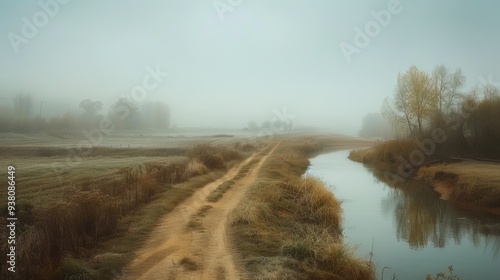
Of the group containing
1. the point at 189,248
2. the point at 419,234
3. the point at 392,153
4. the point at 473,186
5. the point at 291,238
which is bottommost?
the point at 419,234

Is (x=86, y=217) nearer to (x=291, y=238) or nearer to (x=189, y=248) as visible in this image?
(x=189, y=248)

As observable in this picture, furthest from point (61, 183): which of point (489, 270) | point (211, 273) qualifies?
point (489, 270)

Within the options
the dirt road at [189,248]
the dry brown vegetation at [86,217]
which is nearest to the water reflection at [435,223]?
the dirt road at [189,248]

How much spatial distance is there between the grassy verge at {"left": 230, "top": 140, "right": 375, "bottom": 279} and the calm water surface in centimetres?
153

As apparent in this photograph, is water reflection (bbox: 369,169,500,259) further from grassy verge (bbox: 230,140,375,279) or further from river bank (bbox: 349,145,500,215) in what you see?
grassy verge (bbox: 230,140,375,279)

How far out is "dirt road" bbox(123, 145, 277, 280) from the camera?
29.1 ft

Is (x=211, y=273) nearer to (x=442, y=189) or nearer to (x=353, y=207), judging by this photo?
(x=353, y=207)

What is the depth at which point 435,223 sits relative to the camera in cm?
1795

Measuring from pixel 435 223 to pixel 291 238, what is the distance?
9552 millimetres

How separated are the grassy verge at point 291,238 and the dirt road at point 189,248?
530 mm

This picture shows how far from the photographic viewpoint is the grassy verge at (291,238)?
962cm

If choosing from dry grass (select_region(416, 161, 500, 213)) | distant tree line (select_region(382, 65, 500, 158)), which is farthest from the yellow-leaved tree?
dry grass (select_region(416, 161, 500, 213))

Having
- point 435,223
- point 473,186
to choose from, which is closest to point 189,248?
point 435,223

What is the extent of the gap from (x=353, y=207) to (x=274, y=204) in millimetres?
7228
